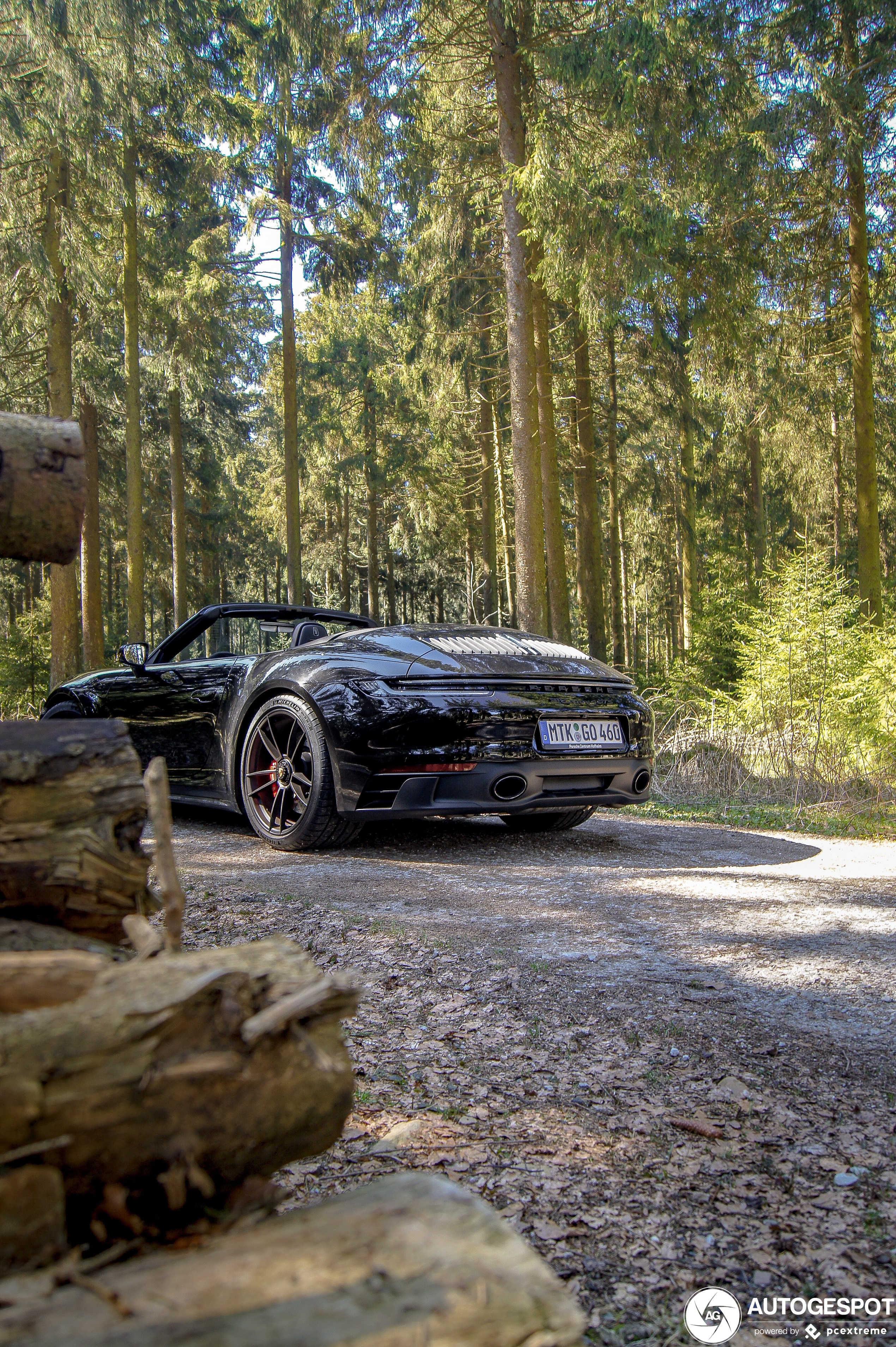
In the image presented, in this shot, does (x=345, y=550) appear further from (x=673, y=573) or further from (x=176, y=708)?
(x=176, y=708)

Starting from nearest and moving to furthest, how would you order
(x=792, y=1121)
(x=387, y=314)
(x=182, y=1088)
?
1. (x=182, y=1088)
2. (x=792, y=1121)
3. (x=387, y=314)

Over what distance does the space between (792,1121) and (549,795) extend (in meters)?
2.80

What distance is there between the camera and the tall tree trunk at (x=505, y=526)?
21.5 metres

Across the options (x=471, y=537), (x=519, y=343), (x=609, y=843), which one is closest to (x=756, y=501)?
(x=471, y=537)

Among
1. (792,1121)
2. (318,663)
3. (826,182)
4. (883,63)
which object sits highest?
(883,63)

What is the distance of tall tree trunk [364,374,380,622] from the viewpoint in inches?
1042

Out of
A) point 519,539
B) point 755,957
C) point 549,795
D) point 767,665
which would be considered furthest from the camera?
point 519,539

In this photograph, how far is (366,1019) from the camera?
2430 mm

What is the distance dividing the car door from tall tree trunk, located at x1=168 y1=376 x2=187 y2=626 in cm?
1520

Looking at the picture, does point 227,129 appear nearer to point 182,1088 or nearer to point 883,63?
point 883,63

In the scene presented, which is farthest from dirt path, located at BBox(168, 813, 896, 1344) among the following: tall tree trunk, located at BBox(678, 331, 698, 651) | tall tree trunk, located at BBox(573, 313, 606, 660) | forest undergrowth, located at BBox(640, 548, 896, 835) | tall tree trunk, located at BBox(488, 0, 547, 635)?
tall tree trunk, located at BBox(678, 331, 698, 651)

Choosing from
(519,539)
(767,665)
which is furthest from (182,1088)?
(519,539)

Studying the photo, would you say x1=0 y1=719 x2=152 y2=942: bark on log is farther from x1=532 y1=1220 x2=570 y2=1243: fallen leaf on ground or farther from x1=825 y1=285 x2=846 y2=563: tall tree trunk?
x1=825 y1=285 x2=846 y2=563: tall tree trunk

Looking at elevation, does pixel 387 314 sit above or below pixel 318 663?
above
